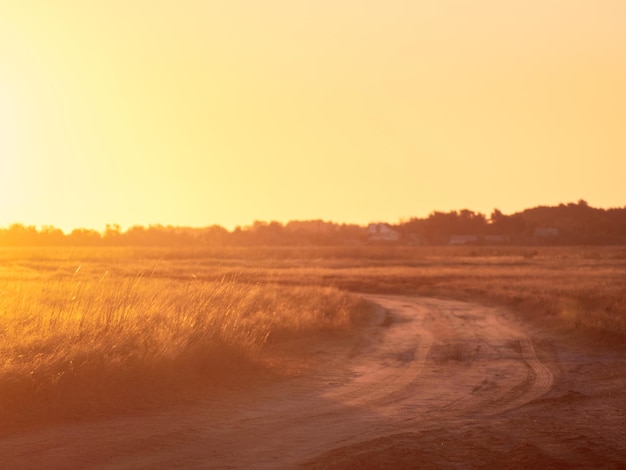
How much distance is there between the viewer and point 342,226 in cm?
18538

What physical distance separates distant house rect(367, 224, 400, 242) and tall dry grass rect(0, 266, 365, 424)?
467 feet

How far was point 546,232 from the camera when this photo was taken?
151250 millimetres

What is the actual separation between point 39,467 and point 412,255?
338 feet

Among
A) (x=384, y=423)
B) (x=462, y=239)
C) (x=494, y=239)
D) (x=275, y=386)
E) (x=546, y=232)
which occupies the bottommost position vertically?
(x=384, y=423)

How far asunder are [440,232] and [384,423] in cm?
15268

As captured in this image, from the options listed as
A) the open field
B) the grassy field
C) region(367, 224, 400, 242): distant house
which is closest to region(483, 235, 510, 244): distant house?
region(367, 224, 400, 242): distant house

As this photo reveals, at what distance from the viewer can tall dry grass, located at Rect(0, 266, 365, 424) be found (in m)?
12.5

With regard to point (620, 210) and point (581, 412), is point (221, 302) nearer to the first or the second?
point (581, 412)

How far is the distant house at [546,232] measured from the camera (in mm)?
148125

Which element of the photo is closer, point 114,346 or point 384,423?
point 384,423

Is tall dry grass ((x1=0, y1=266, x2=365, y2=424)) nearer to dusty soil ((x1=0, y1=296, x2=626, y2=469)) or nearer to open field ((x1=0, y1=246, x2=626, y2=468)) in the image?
open field ((x1=0, y1=246, x2=626, y2=468))

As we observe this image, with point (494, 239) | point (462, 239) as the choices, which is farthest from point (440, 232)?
point (494, 239)

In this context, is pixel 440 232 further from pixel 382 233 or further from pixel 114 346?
pixel 114 346

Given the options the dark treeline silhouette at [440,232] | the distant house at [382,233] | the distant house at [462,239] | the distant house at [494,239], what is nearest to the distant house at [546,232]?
the dark treeline silhouette at [440,232]
